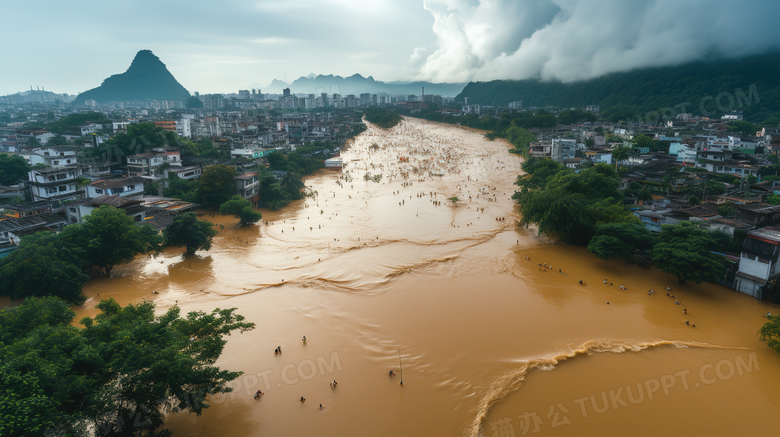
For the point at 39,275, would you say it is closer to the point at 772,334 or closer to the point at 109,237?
the point at 109,237

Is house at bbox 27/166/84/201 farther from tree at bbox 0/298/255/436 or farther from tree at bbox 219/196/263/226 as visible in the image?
tree at bbox 0/298/255/436

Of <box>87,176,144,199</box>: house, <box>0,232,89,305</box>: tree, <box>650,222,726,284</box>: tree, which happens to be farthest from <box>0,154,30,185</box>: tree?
<box>650,222,726,284</box>: tree

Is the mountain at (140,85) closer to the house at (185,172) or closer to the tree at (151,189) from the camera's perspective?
the house at (185,172)

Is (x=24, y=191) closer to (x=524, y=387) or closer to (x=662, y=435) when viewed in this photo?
(x=524, y=387)

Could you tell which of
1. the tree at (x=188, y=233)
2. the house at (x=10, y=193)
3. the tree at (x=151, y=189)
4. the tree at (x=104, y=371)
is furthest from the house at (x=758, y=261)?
the house at (x=10, y=193)

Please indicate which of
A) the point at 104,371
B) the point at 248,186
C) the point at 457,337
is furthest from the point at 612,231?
the point at 248,186

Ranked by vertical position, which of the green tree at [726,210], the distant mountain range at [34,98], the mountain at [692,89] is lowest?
the green tree at [726,210]
